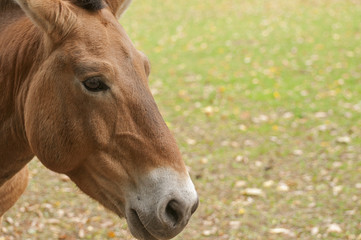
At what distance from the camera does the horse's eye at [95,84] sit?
94.7 inches

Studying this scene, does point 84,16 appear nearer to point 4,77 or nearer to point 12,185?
point 4,77

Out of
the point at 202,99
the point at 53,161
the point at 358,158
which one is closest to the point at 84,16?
the point at 53,161

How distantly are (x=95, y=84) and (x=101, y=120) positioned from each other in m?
0.18

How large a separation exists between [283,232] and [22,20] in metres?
3.18

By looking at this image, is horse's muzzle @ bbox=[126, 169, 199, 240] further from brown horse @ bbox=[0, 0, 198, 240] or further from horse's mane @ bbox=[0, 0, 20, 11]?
horse's mane @ bbox=[0, 0, 20, 11]

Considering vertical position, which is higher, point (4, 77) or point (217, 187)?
point (4, 77)

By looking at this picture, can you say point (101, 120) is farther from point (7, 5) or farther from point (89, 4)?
point (7, 5)

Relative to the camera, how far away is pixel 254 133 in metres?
7.12

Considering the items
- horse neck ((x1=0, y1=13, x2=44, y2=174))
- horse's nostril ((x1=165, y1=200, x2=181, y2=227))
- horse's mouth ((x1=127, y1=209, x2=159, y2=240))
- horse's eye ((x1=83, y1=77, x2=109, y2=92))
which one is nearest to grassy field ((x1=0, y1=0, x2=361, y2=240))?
horse neck ((x1=0, y1=13, x2=44, y2=174))

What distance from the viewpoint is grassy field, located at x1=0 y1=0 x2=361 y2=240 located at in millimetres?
4957

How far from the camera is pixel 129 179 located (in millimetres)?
2408

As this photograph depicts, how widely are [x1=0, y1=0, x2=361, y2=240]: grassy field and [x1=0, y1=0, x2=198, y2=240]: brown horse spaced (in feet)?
7.96

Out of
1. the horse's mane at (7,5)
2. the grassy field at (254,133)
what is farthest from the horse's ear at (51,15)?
the grassy field at (254,133)

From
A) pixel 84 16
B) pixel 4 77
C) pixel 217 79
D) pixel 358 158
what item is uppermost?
pixel 84 16
